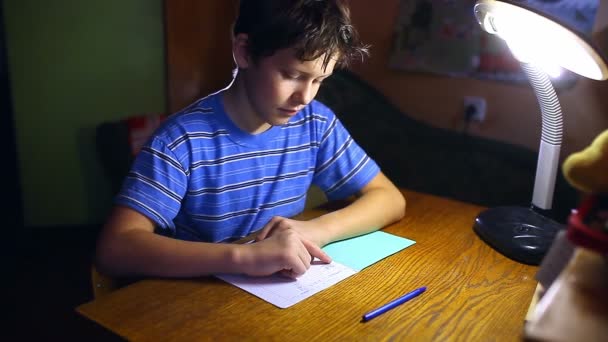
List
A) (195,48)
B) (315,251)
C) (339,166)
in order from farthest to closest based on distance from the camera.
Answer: (195,48) → (339,166) → (315,251)

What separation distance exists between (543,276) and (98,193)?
103 inches

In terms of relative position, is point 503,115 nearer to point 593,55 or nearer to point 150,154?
point 593,55

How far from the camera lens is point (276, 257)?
0.86 meters

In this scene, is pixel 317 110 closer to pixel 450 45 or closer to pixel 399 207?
pixel 399 207

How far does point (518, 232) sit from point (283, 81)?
58cm

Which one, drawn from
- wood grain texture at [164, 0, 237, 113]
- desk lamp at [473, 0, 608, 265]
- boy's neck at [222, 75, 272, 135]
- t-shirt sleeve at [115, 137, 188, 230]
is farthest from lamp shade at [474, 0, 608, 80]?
wood grain texture at [164, 0, 237, 113]

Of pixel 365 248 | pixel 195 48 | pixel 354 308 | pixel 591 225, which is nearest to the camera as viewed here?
pixel 591 225

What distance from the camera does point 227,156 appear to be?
1158 mm

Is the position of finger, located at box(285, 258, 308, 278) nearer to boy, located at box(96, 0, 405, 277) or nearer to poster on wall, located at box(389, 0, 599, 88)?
boy, located at box(96, 0, 405, 277)

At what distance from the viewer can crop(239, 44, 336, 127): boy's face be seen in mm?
1045

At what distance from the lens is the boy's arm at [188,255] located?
33.8 inches

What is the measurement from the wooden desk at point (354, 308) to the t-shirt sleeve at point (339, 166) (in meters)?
Answer: 0.34

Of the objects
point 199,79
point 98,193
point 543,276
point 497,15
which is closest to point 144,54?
point 199,79

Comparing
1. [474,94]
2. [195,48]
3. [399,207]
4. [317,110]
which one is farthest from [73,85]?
[399,207]
